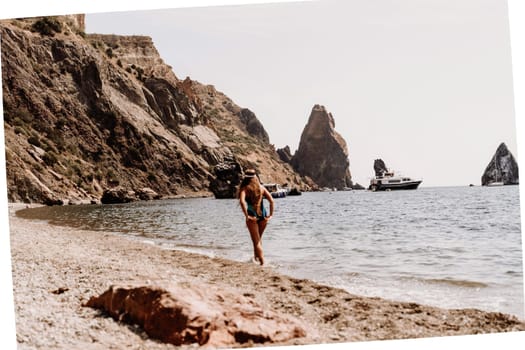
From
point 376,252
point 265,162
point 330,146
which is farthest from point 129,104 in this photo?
point 330,146

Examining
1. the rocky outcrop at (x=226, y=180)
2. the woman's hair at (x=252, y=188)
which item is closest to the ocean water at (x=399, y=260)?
the woman's hair at (x=252, y=188)

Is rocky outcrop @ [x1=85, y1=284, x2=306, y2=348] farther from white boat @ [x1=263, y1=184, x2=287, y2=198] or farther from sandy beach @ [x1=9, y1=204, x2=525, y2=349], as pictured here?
white boat @ [x1=263, y1=184, x2=287, y2=198]

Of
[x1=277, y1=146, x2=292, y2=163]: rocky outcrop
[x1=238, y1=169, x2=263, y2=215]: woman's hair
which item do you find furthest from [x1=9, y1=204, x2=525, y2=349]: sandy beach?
[x1=277, y1=146, x2=292, y2=163]: rocky outcrop

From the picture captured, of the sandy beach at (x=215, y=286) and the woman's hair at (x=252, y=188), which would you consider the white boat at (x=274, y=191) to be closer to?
the woman's hair at (x=252, y=188)

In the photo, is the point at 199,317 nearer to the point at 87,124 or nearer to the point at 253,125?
the point at 87,124

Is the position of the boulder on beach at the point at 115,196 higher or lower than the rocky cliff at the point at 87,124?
lower

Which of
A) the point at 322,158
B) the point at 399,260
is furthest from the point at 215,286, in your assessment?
the point at 322,158

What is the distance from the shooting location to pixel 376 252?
13.9 meters

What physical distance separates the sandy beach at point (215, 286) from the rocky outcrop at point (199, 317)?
0.15 meters

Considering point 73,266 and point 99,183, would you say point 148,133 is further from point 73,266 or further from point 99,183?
point 73,266

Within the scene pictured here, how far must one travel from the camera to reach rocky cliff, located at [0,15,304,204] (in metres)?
53.8

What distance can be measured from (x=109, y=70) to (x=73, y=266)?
76265mm

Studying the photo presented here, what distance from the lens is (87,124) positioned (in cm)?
6862

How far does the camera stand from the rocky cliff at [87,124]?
176 ft
